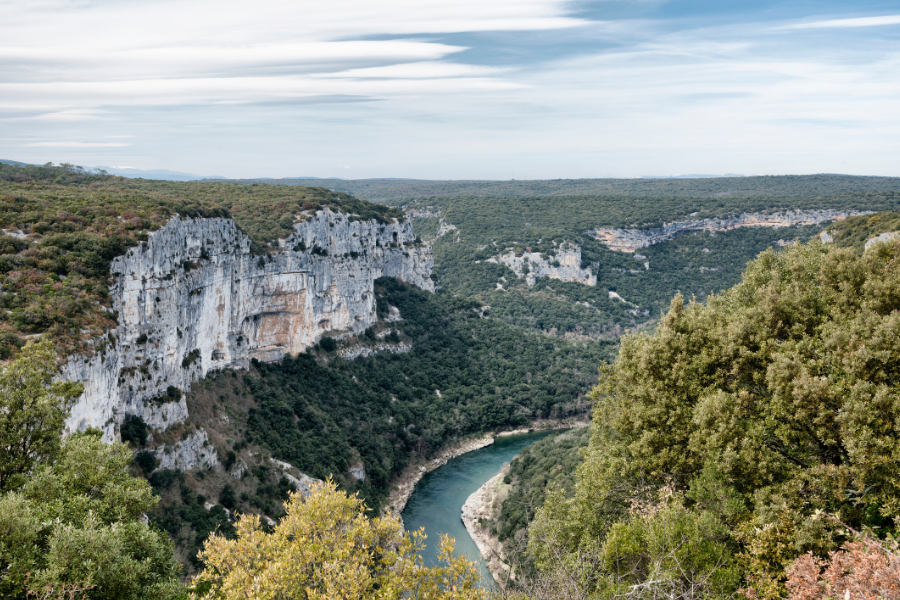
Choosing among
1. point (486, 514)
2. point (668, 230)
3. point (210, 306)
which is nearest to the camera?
point (210, 306)

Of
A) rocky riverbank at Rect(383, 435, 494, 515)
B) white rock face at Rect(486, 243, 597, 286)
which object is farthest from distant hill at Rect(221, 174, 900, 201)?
rocky riverbank at Rect(383, 435, 494, 515)

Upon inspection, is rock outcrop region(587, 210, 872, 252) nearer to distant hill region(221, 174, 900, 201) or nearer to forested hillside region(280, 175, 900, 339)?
forested hillside region(280, 175, 900, 339)

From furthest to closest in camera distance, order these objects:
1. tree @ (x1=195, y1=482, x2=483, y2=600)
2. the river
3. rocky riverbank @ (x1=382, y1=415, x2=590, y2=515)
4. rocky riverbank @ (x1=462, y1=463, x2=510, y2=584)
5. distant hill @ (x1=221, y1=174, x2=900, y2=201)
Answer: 1. distant hill @ (x1=221, y1=174, x2=900, y2=201)
2. rocky riverbank @ (x1=382, y1=415, x2=590, y2=515)
3. the river
4. rocky riverbank @ (x1=462, y1=463, x2=510, y2=584)
5. tree @ (x1=195, y1=482, x2=483, y2=600)

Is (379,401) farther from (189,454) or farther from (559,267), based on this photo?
(559,267)

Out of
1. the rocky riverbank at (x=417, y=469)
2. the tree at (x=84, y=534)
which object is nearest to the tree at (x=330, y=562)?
the tree at (x=84, y=534)

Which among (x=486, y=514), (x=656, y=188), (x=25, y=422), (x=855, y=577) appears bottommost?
(x=486, y=514)

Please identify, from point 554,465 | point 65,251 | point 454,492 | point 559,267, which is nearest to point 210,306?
point 65,251
